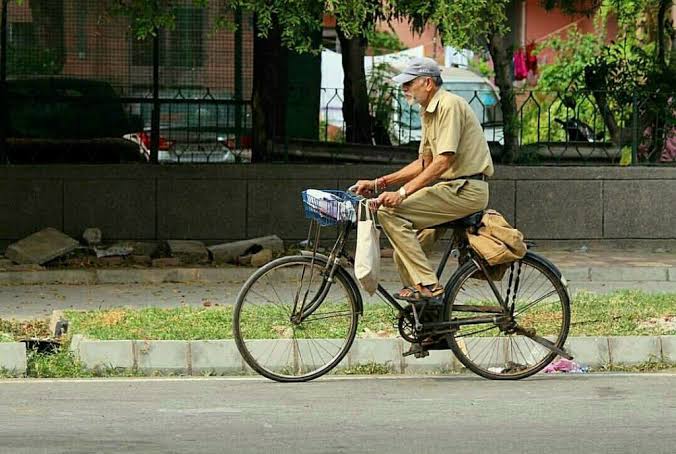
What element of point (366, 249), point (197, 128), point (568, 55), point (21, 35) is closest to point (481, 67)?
point (568, 55)

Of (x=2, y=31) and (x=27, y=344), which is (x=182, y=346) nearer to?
(x=27, y=344)

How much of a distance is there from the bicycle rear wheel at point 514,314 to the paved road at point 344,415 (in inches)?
6.8

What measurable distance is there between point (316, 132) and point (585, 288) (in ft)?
13.7

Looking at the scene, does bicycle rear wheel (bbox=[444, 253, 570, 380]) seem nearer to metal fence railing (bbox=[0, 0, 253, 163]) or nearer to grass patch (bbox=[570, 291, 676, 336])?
grass patch (bbox=[570, 291, 676, 336])

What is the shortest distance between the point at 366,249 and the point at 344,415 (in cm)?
114

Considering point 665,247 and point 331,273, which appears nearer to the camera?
point 331,273

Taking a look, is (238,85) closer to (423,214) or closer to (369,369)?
(369,369)

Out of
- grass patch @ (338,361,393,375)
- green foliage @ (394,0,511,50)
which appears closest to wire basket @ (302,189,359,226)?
grass patch @ (338,361,393,375)

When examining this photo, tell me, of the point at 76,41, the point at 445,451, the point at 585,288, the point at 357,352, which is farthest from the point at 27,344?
the point at 76,41

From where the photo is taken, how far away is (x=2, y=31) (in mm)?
14664

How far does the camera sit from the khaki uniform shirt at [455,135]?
24.6 ft

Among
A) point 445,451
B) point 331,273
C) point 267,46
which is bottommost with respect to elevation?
point 445,451

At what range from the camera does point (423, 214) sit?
24.8 ft

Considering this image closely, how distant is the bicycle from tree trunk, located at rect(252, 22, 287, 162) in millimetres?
6889
